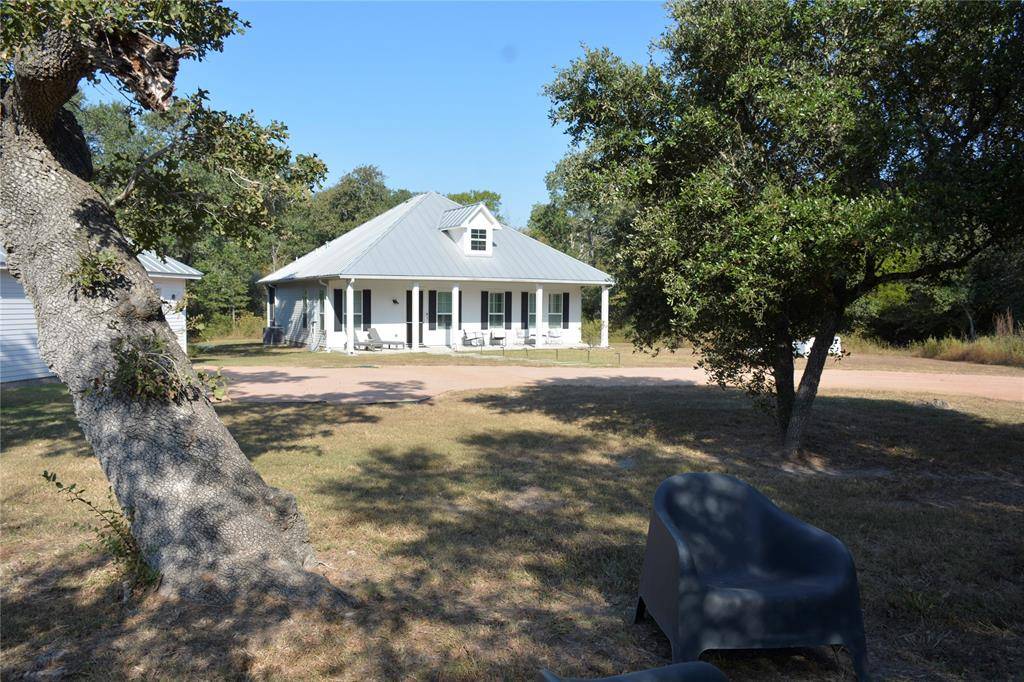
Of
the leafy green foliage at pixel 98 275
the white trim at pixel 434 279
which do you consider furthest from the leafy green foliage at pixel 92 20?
the white trim at pixel 434 279

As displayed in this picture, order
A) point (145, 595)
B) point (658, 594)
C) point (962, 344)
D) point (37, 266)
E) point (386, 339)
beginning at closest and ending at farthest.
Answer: point (658, 594)
point (145, 595)
point (37, 266)
point (962, 344)
point (386, 339)

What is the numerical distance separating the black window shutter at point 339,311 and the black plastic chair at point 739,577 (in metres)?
23.4

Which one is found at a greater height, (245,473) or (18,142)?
(18,142)

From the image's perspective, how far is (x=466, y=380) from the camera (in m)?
17.8

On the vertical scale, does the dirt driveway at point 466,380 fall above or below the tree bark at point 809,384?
below

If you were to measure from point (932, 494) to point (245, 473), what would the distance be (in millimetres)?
6893

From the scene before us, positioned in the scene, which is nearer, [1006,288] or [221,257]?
[1006,288]

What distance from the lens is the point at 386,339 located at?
26953mm

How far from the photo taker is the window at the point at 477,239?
2870cm

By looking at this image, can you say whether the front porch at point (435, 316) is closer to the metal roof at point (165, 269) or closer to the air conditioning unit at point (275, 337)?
the air conditioning unit at point (275, 337)

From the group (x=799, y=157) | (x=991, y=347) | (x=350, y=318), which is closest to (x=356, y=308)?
(x=350, y=318)

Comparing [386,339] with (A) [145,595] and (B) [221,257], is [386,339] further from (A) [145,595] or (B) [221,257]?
(A) [145,595]

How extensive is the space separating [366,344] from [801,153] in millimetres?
19577

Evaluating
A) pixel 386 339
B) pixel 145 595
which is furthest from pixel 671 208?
pixel 386 339
